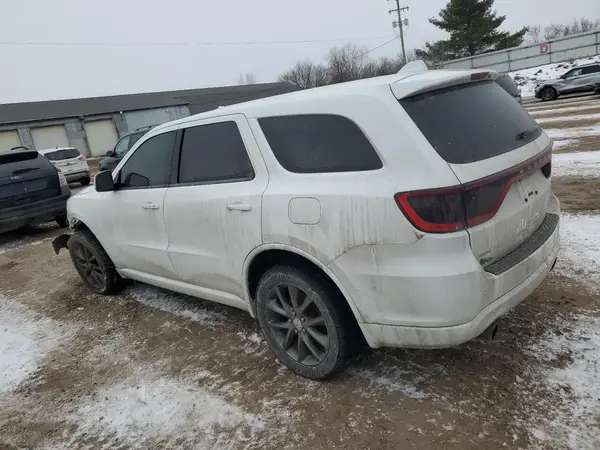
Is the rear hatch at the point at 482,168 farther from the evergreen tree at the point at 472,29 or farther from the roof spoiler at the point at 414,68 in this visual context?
Answer: the evergreen tree at the point at 472,29

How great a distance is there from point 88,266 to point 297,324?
123 inches

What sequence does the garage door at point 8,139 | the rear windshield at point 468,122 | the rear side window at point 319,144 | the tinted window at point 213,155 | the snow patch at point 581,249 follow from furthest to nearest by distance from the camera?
the garage door at point 8,139, the snow patch at point 581,249, the tinted window at point 213,155, the rear side window at point 319,144, the rear windshield at point 468,122

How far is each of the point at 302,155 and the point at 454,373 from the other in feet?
5.46

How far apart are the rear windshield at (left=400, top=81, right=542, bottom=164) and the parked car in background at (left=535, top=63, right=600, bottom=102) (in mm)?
23836

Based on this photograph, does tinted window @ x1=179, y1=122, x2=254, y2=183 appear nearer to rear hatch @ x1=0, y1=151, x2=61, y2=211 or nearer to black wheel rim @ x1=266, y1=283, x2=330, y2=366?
black wheel rim @ x1=266, y1=283, x2=330, y2=366

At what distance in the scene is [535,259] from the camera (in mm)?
2646

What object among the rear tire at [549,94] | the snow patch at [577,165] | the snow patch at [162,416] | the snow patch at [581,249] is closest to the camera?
the snow patch at [162,416]

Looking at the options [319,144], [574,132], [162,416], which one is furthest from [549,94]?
[162,416]

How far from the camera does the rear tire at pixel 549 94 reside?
23.9 m

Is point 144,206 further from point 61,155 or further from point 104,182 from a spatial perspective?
point 61,155

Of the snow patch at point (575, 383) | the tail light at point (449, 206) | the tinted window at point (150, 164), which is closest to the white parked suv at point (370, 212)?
the tail light at point (449, 206)

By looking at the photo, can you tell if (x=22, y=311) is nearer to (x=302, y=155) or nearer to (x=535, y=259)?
(x=302, y=155)

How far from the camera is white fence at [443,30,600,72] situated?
115 ft

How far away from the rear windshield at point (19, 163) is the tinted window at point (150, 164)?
4584mm
